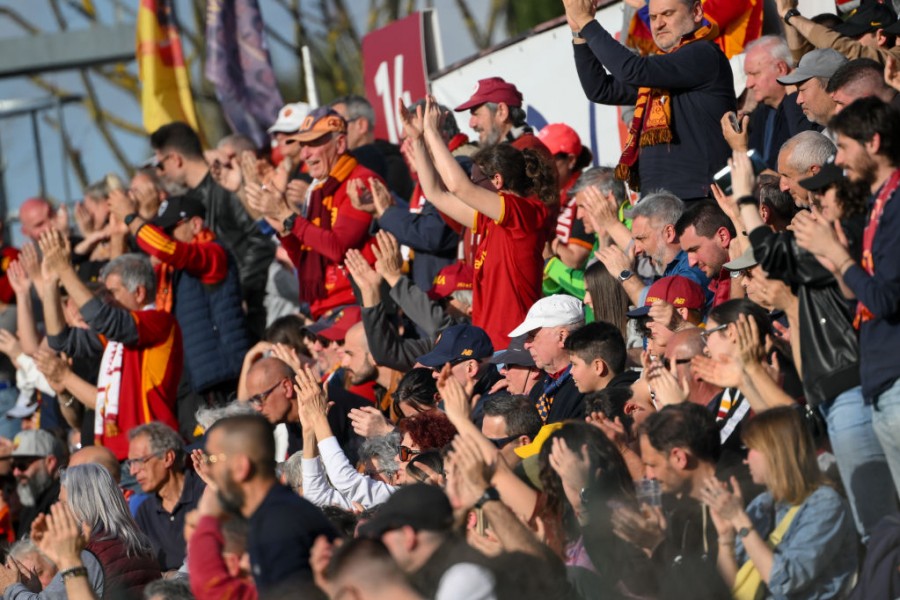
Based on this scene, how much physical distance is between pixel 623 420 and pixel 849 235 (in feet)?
3.90

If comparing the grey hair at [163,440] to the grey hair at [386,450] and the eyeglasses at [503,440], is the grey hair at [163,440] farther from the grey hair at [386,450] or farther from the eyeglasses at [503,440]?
the eyeglasses at [503,440]

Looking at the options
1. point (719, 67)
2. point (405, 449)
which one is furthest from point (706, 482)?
point (719, 67)

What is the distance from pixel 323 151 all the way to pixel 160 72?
5.41 m

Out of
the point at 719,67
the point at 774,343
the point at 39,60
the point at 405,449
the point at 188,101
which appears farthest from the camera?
the point at 39,60

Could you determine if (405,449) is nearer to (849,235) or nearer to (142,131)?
(849,235)

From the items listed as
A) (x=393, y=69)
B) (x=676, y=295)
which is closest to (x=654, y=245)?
(x=676, y=295)

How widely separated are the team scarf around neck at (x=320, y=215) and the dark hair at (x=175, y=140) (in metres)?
2.10

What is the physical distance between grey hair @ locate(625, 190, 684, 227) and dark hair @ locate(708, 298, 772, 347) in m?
1.40

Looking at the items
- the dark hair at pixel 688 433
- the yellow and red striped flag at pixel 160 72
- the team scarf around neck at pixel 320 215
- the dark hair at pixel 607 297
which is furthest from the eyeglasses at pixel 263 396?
the yellow and red striped flag at pixel 160 72

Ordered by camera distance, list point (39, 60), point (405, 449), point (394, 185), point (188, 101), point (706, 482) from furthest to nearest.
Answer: point (39, 60) < point (188, 101) < point (394, 185) < point (405, 449) < point (706, 482)

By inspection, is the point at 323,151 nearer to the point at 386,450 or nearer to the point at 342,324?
the point at 342,324

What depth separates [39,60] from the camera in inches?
649

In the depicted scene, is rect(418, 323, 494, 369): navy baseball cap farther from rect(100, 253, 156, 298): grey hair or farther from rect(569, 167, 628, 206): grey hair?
rect(100, 253, 156, 298): grey hair

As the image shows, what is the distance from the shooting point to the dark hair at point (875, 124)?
4992mm
